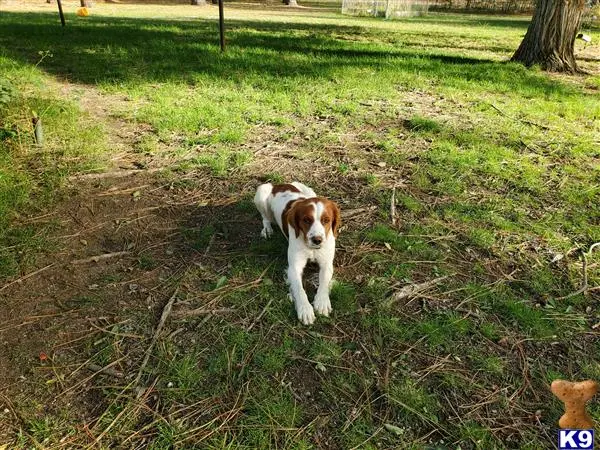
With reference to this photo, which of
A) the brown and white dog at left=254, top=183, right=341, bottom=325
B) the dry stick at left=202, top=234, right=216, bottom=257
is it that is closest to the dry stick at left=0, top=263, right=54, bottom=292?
the dry stick at left=202, top=234, right=216, bottom=257

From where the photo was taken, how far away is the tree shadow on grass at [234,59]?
834cm

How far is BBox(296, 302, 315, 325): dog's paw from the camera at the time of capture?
10.1ft

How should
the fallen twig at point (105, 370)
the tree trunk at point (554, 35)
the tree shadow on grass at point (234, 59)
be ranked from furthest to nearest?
the tree trunk at point (554, 35) → the tree shadow on grass at point (234, 59) → the fallen twig at point (105, 370)

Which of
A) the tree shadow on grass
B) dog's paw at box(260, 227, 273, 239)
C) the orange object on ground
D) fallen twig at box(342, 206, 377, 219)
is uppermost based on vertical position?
the tree shadow on grass

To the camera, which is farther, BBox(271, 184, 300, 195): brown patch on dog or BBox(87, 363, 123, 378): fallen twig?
BBox(271, 184, 300, 195): brown patch on dog

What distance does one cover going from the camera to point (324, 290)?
129 inches

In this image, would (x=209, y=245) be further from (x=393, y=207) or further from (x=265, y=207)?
(x=393, y=207)

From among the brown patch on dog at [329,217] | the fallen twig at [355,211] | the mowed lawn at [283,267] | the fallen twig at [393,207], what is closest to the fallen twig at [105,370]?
the mowed lawn at [283,267]

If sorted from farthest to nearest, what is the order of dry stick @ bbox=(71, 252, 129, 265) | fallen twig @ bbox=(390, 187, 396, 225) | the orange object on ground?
1. fallen twig @ bbox=(390, 187, 396, 225)
2. dry stick @ bbox=(71, 252, 129, 265)
3. the orange object on ground

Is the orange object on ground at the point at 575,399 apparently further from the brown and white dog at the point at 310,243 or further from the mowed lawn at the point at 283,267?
the brown and white dog at the point at 310,243

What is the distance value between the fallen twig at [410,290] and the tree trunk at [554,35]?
7879mm

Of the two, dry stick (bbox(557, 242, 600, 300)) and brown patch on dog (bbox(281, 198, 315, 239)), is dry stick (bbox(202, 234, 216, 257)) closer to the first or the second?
brown patch on dog (bbox(281, 198, 315, 239))

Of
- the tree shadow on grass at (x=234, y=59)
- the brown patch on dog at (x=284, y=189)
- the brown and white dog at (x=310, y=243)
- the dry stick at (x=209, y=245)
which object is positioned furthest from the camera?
the tree shadow on grass at (x=234, y=59)

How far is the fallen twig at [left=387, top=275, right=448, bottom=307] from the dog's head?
66 cm
